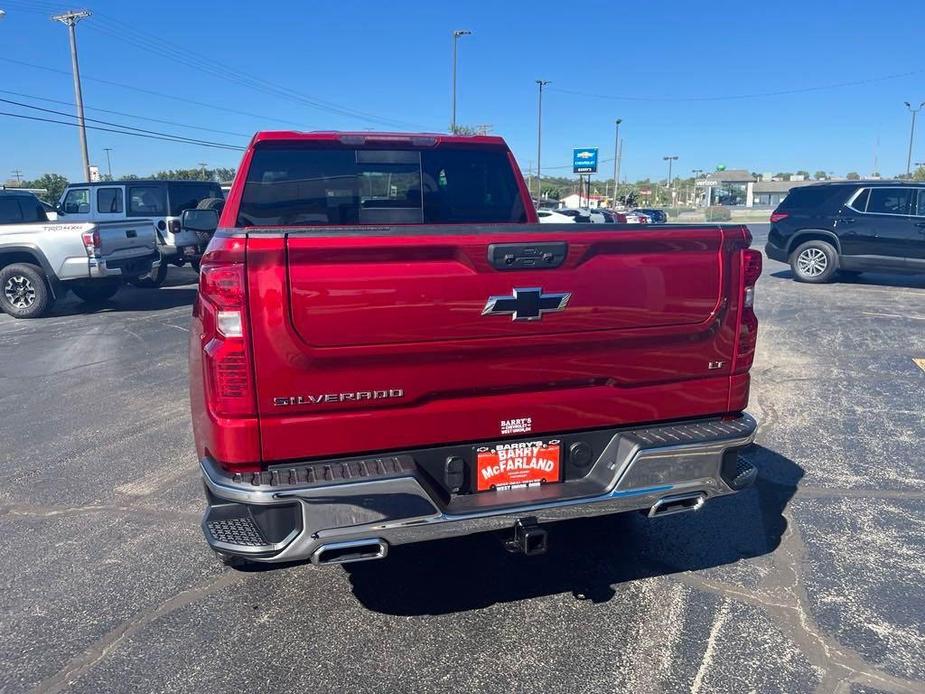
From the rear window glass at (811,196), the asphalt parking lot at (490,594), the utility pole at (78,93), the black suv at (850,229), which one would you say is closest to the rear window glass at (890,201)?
the black suv at (850,229)

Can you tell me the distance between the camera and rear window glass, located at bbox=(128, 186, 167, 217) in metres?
15.3

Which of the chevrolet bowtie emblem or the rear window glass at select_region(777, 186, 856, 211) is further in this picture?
the rear window glass at select_region(777, 186, 856, 211)

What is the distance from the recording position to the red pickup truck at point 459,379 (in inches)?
103

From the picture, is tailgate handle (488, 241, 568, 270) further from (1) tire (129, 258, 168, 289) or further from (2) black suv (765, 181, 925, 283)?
(1) tire (129, 258, 168, 289)

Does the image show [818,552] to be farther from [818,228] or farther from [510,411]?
[818,228]

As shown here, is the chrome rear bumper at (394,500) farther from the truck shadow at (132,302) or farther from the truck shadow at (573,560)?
the truck shadow at (132,302)

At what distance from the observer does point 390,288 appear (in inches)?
105

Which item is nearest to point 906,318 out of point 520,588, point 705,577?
point 705,577

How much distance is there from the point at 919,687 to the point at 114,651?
316 cm

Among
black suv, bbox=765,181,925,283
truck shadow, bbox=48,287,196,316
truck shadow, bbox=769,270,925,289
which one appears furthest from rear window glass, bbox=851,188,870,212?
truck shadow, bbox=48,287,196,316

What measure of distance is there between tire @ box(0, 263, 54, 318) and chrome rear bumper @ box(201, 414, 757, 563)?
10351mm

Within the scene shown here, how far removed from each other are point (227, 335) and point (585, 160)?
62.4m

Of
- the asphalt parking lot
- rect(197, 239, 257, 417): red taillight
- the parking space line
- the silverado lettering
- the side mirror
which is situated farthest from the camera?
the parking space line

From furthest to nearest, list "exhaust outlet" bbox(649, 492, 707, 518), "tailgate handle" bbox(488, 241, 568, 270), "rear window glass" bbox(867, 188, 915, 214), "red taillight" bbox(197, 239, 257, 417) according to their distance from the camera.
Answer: "rear window glass" bbox(867, 188, 915, 214) < "exhaust outlet" bbox(649, 492, 707, 518) < "tailgate handle" bbox(488, 241, 568, 270) < "red taillight" bbox(197, 239, 257, 417)
